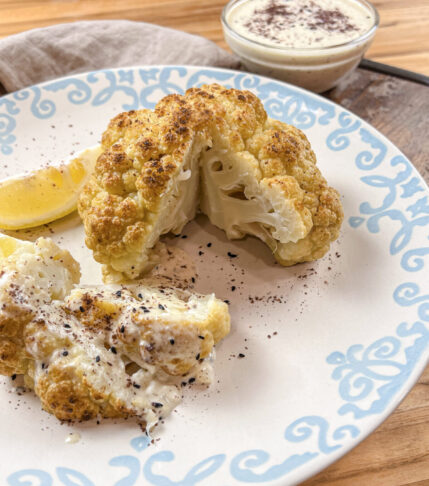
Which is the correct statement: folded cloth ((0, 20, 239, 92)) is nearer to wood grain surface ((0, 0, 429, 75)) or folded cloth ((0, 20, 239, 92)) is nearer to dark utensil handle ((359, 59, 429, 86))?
wood grain surface ((0, 0, 429, 75))

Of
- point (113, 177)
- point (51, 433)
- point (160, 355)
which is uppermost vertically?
point (113, 177)

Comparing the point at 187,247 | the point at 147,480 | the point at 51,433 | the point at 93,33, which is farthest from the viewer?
the point at 93,33

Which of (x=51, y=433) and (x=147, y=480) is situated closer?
A: (x=147, y=480)

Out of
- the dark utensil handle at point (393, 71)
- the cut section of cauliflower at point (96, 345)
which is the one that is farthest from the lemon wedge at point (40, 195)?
the dark utensil handle at point (393, 71)

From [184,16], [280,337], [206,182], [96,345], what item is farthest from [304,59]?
[96,345]

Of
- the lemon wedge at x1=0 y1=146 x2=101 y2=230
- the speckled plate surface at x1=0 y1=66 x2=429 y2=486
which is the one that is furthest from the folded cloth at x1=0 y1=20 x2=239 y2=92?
the lemon wedge at x1=0 y1=146 x2=101 y2=230

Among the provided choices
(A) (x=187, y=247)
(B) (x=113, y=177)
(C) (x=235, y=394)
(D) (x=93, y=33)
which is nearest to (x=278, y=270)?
(A) (x=187, y=247)

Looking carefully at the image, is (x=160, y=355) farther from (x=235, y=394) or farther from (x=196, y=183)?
(x=196, y=183)
